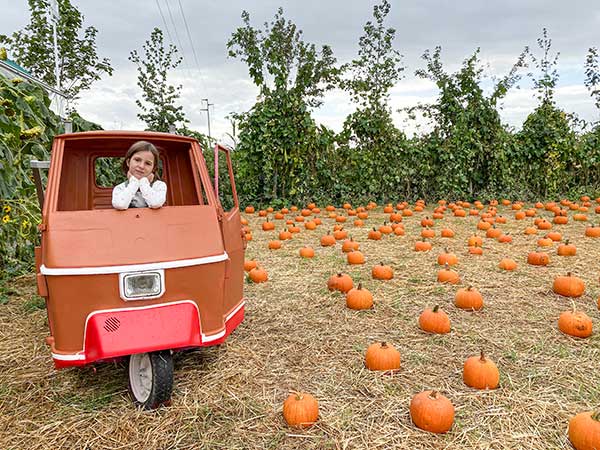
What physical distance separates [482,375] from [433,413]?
21.6 inches

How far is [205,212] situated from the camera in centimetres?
278

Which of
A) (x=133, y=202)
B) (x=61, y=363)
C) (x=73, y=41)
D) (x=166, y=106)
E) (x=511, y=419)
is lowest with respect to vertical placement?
(x=511, y=419)

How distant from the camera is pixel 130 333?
93.8 inches

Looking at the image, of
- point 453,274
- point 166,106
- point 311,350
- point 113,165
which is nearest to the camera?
point 311,350

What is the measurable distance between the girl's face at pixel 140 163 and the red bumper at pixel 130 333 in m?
0.90

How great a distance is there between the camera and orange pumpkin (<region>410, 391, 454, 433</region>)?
7.42 feet

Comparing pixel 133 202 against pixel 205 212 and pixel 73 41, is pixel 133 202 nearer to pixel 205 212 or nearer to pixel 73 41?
pixel 205 212

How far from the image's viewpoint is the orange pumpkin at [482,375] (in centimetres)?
264

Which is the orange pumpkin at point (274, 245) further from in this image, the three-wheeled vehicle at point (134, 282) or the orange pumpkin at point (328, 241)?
the three-wheeled vehicle at point (134, 282)

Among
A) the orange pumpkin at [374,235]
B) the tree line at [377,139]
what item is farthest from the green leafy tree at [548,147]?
the orange pumpkin at [374,235]

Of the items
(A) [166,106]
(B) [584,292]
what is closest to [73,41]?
(A) [166,106]

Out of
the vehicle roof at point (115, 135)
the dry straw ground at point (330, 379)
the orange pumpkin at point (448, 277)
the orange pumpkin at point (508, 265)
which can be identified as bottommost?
the dry straw ground at point (330, 379)

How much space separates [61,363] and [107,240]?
2.23ft

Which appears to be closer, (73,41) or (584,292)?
(584,292)
